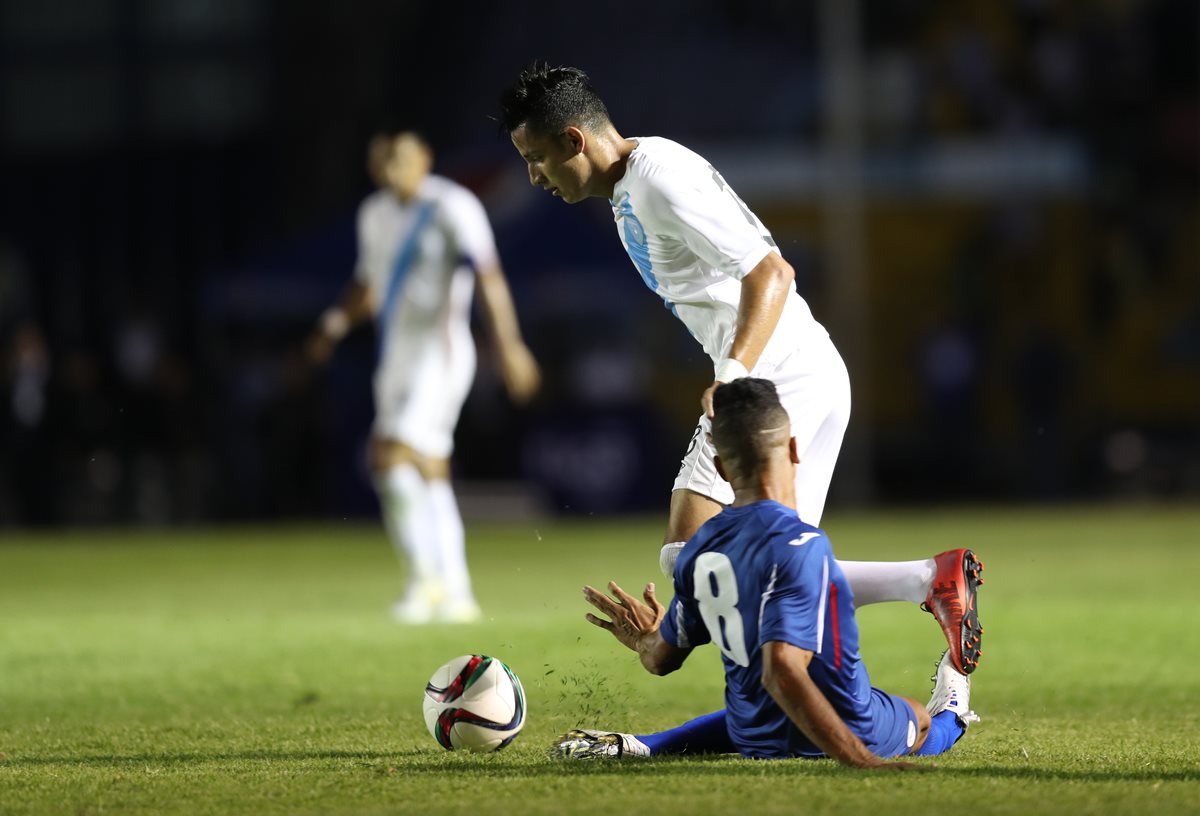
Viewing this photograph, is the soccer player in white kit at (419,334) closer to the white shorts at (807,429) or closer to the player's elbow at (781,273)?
the white shorts at (807,429)

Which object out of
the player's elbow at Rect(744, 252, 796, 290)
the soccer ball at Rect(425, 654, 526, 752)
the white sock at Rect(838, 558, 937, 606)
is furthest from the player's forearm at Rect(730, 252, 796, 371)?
the soccer ball at Rect(425, 654, 526, 752)

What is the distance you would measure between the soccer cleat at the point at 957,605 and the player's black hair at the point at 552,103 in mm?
1764

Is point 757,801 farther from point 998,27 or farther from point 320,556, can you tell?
point 998,27

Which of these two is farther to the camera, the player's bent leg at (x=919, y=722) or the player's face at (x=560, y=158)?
the player's face at (x=560, y=158)

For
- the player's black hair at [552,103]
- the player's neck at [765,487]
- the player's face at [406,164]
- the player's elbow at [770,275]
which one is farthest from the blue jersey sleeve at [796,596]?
the player's face at [406,164]

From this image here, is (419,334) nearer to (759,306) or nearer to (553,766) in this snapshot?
(759,306)

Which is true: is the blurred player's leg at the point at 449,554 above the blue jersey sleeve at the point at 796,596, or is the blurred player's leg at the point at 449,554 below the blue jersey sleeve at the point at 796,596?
below

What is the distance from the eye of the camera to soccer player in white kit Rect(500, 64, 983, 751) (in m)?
6.21

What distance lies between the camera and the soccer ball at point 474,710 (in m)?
6.31

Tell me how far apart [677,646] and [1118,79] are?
25.8 m

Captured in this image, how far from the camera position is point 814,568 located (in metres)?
5.45

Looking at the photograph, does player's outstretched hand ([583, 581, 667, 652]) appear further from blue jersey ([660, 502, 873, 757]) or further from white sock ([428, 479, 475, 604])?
white sock ([428, 479, 475, 604])

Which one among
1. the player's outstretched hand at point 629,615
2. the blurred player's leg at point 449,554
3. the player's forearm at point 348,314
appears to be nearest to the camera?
the player's outstretched hand at point 629,615

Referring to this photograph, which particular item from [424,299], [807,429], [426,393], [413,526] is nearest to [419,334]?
[424,299]
